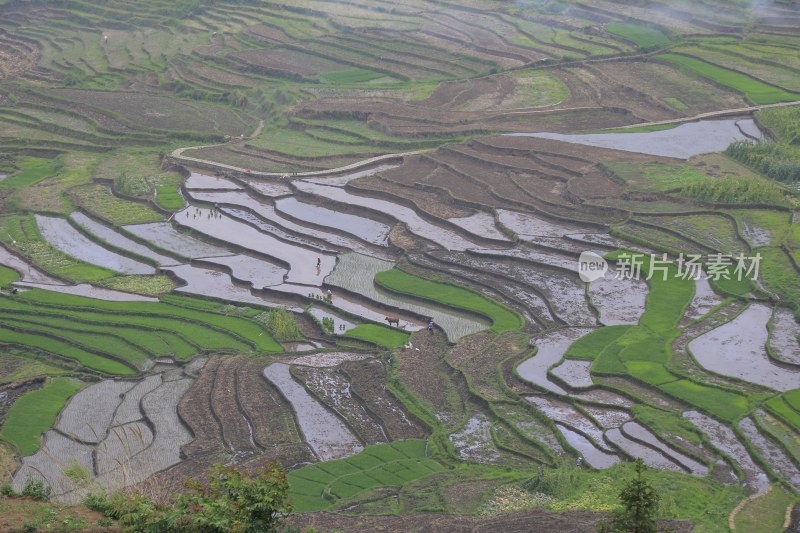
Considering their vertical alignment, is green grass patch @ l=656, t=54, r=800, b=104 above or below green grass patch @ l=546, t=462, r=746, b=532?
above

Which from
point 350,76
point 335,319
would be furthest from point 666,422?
point 350,76

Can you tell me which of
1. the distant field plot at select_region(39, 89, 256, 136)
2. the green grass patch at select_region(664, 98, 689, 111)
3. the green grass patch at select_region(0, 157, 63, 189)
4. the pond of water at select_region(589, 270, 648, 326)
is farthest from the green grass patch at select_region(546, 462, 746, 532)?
the distant field plot at select_region(39, 89, 256, 136)

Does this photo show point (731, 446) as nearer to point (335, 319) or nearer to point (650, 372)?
point (650, 372)

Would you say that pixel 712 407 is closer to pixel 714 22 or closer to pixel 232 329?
pixel 232 329

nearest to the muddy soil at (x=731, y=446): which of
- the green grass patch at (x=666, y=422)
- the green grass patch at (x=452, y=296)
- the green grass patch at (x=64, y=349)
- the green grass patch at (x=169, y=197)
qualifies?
the green grass patch at (x=666, y=422)

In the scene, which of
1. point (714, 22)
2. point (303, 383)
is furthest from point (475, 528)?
point (714, 22)

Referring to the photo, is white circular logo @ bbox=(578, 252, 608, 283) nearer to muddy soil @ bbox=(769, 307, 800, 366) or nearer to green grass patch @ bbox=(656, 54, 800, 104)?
muddy soil @ bbox=(769, 307, 800, 366)
